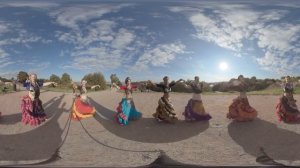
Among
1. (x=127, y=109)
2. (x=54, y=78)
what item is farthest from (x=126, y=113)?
(x=54, y=78)

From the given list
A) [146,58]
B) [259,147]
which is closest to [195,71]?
[146,58]

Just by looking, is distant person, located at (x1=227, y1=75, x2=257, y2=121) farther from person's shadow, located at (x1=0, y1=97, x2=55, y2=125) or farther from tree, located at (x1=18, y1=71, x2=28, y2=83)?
tree, located at (x1=18, y1=71, x2=28, y2=83)

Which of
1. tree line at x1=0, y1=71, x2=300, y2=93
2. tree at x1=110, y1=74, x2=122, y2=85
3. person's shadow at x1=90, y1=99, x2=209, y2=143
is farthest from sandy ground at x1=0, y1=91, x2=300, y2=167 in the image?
tree at x1=110, y1=74, x2=122, y2=85

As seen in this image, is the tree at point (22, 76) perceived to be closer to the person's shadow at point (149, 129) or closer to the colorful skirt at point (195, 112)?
the person's shadow at point (149, 129)

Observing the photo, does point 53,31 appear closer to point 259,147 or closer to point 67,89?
point 67,89

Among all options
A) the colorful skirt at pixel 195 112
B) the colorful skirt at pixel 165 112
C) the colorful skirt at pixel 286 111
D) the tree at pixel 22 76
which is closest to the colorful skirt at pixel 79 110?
the tree at pixel 22 76
